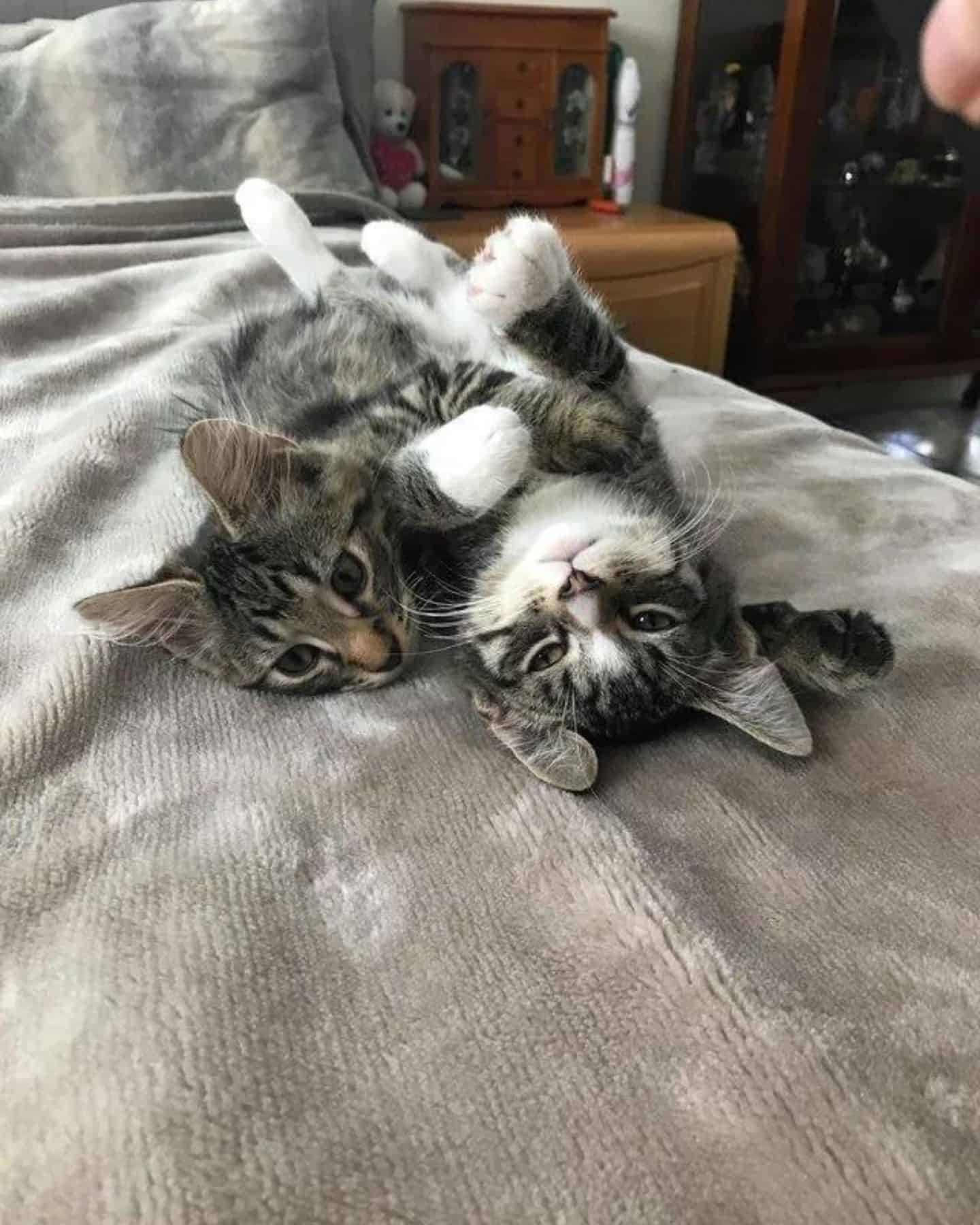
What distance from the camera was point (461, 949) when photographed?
698 millimetres

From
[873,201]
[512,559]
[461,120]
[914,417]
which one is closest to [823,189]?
[873,201]

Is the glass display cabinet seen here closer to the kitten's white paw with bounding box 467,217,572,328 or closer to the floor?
the floor

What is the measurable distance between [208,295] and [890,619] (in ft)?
4.39

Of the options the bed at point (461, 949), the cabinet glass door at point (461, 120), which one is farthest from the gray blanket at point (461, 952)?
the cabinet glass door at point (461, 120)

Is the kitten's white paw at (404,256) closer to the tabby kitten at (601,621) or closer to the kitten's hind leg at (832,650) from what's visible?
the tabby kitten at (601,621)

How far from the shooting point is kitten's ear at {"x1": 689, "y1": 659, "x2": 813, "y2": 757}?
894 millimetres

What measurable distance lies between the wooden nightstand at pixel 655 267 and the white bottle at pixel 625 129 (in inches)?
6.2

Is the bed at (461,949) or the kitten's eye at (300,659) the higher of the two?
the bed at (461,949)

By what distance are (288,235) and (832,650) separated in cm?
122

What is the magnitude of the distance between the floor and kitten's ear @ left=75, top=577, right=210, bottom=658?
3.05m

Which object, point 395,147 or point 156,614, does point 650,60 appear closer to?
point 395,147

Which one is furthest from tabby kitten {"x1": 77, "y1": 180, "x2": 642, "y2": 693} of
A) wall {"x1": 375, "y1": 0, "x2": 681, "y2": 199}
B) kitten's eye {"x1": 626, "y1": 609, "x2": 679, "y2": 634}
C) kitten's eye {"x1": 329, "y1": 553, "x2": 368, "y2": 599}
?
wall {"x1": 375, "y1": 0, "x2": 681, "y2": 199}

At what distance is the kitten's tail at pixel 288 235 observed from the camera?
5.71ft

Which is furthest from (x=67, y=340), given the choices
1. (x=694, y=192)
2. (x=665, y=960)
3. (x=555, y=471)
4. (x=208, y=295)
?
(x=694, y=192)
